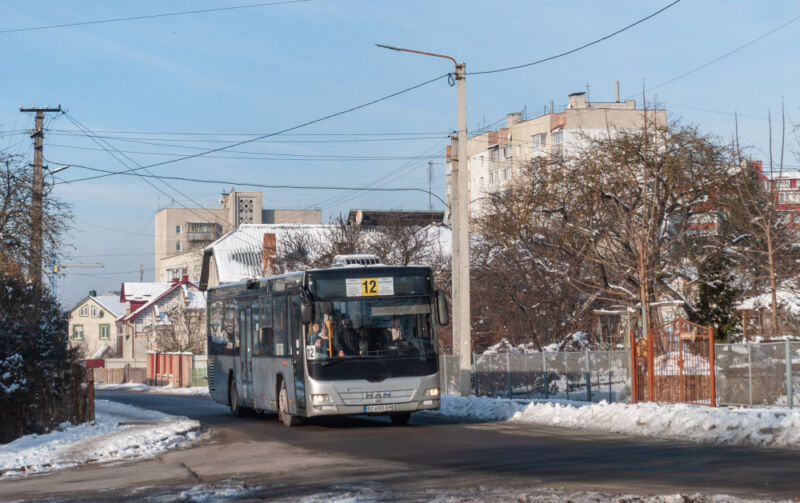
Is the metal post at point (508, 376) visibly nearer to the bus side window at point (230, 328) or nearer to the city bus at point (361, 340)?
the bus side window at point (230, 328)

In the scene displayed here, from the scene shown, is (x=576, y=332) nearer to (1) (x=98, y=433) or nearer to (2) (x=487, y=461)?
(1) (x=98, y=433)

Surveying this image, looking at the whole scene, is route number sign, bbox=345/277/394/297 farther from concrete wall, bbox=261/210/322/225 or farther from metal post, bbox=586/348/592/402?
concrete wall, bbox=261/210/322/225

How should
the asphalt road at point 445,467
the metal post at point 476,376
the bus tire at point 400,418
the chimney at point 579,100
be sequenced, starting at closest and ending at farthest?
1. the asphalt road at point 445,467
2. the bus tire at point 400,418
3. the metal post at point 476,376
4. the chimney at point 579,100

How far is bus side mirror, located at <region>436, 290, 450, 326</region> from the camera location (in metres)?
20.0

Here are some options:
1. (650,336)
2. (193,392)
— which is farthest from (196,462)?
(193,392)

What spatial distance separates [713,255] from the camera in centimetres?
3447

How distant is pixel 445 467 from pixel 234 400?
15185mm

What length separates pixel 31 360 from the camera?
2212 centimetres

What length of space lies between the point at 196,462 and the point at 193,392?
4317 centimetres

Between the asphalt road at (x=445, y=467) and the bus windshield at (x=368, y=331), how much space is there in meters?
1.82

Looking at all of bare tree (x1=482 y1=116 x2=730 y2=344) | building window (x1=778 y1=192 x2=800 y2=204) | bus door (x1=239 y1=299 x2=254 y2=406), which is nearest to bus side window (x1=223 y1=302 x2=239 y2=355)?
bus door (x1=239 y1=299 x2=254 y2=406)

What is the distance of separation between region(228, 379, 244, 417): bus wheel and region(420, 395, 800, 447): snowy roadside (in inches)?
240

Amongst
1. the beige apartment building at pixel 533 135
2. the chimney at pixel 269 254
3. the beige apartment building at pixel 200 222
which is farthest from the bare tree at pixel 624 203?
the beige apartment building at pixel 200 222

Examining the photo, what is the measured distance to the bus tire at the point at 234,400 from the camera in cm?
2672
